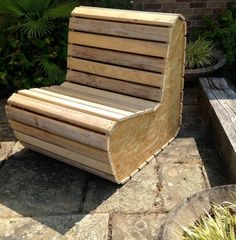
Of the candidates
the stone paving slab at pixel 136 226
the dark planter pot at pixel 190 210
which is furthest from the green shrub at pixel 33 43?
the dark planter pot at pixel 190 210

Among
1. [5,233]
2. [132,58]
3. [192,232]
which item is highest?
[132,58]

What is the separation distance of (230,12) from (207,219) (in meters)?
3.50

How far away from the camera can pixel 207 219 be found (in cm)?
227

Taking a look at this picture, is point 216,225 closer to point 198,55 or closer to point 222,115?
point 222,115

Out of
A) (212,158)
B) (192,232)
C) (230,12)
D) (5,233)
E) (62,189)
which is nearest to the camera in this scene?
(192,232)

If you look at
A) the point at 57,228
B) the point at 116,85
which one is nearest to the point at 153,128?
the point at 116,85

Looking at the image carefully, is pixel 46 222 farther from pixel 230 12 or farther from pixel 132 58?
pixel 230 12

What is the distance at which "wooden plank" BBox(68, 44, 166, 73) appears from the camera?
3436 millimetres

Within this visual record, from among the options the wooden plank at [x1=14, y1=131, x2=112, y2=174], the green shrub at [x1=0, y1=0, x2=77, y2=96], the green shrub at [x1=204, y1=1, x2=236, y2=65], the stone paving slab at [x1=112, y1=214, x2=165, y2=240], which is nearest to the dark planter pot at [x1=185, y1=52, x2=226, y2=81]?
the green shrub at [x1=204, y1=1, x2=236, y2=65]

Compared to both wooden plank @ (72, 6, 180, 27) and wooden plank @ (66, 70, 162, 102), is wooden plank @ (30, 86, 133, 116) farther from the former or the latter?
wooden plank @ (72, 6, 180, 27)

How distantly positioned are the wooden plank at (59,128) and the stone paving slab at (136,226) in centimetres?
53

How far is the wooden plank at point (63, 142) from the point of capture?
2925 millimetres

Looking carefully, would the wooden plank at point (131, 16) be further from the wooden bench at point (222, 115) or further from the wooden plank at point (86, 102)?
the wooden bench at point (222, 115)

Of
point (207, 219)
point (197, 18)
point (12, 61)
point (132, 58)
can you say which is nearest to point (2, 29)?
point (12, 61)
